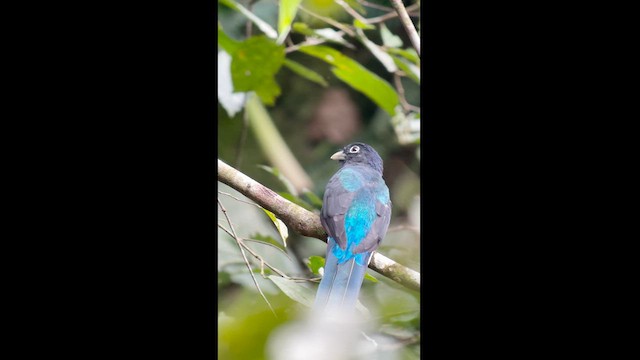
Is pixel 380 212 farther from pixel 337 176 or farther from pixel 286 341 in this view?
pixel 286 341

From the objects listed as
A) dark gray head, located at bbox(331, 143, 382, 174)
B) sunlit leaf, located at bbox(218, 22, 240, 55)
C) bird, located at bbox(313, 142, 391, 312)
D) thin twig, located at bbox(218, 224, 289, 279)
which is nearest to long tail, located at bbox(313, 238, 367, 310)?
bird, located at bbox(313, 142, 391, 312)

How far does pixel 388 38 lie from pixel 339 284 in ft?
2.45

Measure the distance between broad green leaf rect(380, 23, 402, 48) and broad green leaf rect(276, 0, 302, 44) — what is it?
10.3 inches

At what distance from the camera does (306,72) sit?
3.04m

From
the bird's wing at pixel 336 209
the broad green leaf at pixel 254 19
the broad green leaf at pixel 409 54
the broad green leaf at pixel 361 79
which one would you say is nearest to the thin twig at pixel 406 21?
the broad green leaf at pixel 409 54

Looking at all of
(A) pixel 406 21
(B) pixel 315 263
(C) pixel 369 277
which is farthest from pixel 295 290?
(A) pixel 406 21

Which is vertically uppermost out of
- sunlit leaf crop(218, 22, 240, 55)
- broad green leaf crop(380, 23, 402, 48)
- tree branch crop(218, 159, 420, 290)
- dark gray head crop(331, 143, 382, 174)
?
broad green leaf crop(380, 23, 402, 48)

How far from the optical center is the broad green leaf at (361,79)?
10.0 ft

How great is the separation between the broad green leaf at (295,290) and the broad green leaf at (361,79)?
22.3 inches

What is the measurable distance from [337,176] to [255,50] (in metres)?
0.45

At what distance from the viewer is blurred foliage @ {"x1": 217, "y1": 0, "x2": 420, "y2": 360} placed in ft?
9.72

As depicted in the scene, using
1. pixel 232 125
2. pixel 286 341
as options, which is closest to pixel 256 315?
pixel 286 341

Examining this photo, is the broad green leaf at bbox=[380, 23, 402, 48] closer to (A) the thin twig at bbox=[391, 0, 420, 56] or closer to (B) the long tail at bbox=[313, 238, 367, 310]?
(A) the thin twig at bbox=[391, 0, 420, 56]

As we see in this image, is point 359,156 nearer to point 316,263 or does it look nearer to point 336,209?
point 336,209
